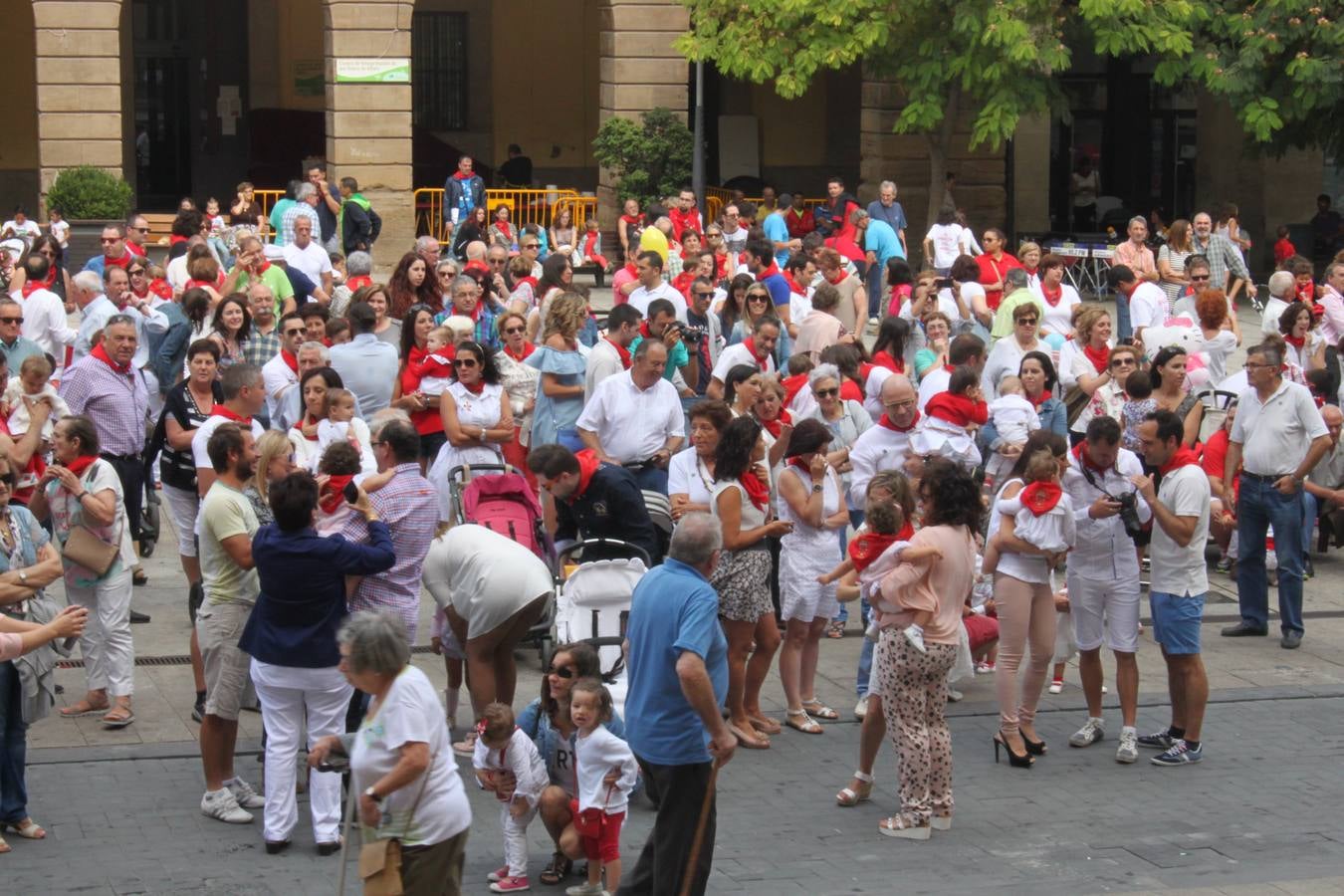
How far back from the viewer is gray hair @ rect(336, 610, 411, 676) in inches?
261

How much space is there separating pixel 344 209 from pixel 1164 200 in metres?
17.7

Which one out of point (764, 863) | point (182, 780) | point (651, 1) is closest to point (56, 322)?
point (182, 780)

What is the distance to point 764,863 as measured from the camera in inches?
329

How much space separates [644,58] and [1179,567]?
20.7 meters

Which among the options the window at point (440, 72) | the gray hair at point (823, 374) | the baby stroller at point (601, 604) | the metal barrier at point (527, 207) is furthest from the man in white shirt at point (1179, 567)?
Result: the window at point (440, 72)

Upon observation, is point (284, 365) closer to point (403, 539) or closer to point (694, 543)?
point (403, 539)

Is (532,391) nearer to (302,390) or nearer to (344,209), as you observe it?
(302,390)

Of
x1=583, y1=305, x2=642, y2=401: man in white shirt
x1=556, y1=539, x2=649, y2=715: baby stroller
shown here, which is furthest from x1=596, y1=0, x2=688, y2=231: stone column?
x1=556, y1=539, x2=649, y2=715: baby stroller

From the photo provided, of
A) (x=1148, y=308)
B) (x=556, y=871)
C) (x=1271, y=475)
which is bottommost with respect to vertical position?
(x=556, y=871)

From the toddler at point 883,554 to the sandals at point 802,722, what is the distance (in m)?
0.86

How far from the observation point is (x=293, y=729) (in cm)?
835

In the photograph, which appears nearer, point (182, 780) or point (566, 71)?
point (182, 780)

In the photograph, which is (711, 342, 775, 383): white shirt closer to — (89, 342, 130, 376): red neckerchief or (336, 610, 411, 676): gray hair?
(89, 342, 130, 376): red neckerchief

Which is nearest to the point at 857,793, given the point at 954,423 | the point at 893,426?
the point at 893,426
